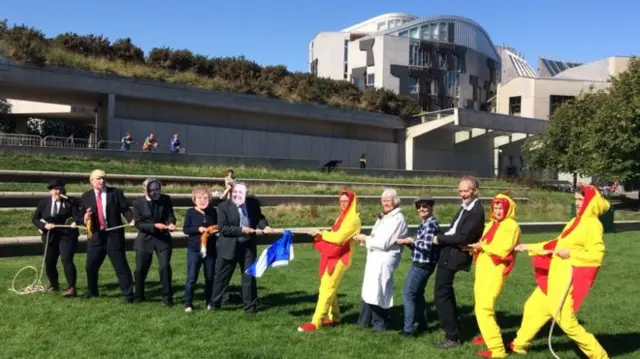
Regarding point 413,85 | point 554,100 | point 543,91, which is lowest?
point 554,100

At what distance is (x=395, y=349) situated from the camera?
678 centimetres

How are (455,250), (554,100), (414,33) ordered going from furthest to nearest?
(414,33) < (554,100) < (455,250)

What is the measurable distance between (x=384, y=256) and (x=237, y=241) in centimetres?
214

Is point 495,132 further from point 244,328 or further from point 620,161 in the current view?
point 244,328

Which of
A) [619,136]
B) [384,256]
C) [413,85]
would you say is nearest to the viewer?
[384,256]

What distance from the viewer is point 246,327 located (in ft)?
25.0

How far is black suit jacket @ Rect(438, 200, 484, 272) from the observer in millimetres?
6664

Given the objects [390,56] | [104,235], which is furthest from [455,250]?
[390,56]

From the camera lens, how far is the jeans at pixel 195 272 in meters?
8.42

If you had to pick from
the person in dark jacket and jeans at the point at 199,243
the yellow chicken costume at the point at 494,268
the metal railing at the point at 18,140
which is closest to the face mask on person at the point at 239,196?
the person in dark jacket and jeans at the point at 199,243

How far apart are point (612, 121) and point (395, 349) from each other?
27048 mm

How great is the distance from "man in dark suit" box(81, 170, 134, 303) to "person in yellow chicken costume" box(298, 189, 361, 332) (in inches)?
116

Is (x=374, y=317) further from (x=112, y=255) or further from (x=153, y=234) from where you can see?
(x=112, y=255)

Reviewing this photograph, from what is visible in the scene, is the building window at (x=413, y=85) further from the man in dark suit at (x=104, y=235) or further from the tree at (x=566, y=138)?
the man in dark suit at (x=104, y=235)
